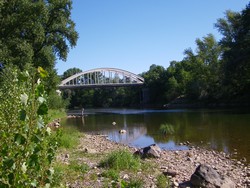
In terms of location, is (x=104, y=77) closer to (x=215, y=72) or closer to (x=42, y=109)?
(x=215, y=72)

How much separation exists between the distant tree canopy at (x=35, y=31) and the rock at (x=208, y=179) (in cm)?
1973

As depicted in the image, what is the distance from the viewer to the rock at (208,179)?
26.0ft

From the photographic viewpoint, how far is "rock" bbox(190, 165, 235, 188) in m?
7.91

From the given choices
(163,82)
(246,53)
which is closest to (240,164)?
(246,53)

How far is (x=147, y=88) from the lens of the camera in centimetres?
9350

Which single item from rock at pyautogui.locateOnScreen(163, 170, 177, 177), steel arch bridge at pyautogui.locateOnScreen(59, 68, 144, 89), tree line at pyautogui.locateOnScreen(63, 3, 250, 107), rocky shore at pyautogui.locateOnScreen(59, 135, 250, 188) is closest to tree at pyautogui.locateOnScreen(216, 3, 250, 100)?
tree line at pyautogui.locateOnScreen(63, 3, 250, 107)

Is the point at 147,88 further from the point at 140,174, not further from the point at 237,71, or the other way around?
the point at 140,174

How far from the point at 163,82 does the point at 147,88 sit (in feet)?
28.1

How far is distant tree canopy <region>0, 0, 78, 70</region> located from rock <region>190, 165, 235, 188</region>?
64.7 ft

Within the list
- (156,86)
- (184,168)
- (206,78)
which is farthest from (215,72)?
(184,168)

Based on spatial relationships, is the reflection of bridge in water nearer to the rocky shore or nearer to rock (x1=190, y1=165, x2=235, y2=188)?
the rocky shore

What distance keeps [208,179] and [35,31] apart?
885 inches

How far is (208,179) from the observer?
7961mm

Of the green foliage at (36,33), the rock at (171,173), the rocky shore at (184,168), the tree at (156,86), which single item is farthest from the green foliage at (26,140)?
the tree at (156,86)
